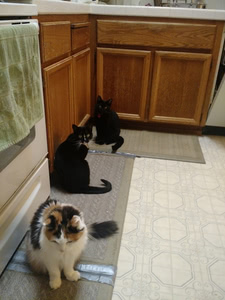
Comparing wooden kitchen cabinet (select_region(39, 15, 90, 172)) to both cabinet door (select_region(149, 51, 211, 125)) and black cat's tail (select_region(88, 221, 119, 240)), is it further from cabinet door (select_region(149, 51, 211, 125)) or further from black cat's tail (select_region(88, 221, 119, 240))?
A: cabinet door (select_region(149, 51, 211, 125))

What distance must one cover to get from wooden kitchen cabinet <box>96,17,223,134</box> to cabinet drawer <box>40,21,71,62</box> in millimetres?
647

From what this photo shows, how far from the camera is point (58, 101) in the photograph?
160cm

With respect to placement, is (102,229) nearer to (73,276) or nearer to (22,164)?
(73,276)

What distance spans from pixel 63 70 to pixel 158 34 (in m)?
0.91

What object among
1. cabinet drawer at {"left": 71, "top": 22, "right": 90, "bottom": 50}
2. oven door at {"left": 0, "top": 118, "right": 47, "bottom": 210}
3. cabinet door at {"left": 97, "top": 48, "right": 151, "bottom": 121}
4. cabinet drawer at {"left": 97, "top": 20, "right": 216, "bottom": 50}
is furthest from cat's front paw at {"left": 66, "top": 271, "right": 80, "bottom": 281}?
cabinet drawer at {"left": 97, "top": 20, "right": 216, "bottom": 50}

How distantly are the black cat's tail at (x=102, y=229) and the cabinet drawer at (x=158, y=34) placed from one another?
4.90ft

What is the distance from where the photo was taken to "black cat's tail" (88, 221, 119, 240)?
130 cm

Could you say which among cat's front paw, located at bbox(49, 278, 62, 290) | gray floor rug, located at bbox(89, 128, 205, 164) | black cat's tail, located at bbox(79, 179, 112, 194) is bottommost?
gray floor rug, located at bbox(89, 128, 205, 164)

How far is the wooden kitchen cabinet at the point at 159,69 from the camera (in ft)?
6.81

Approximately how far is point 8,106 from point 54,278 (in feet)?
2.30

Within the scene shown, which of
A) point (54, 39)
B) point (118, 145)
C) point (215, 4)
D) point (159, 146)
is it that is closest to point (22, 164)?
point (54, 39)

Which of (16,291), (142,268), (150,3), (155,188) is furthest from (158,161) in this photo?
(150,3)

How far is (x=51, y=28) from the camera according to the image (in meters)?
1.37

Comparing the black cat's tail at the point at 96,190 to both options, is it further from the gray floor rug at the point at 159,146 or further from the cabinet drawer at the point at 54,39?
the cabinet drawer at the point at 54,39
